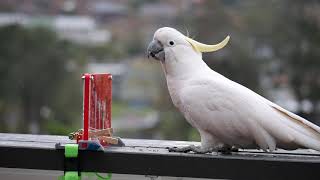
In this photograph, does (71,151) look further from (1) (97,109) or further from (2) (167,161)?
(2) (167,161)

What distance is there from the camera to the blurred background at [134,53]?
2.81 metres

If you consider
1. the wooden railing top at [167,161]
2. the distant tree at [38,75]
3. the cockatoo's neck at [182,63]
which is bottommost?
the wooden railing top at [167,161]

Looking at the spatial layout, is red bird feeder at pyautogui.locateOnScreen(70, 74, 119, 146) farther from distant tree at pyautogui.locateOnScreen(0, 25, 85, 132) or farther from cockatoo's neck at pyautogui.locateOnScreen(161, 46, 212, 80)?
distant tree at pyautogui.locateOnScreen(0, 25, 85, 132)

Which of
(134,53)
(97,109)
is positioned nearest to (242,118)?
(97,109)

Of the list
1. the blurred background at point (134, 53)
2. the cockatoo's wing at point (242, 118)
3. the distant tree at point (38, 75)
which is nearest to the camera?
the cockatoo's wing at point (242, 118)

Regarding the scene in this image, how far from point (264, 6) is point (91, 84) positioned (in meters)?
2.37

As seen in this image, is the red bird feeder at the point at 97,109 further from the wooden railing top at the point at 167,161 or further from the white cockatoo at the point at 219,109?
the white cockatoo at the point at 219,109

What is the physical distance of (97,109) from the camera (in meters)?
1.23

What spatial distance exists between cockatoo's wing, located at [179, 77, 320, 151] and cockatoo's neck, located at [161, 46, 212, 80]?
39 mm

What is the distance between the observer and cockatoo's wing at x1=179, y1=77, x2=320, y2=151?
1.10 metres

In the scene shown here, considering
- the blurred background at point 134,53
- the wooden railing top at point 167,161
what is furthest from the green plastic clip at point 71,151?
the blurred background at point 134,53

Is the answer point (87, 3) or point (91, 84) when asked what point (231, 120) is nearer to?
point (91, 84)

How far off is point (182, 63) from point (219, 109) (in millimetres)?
151

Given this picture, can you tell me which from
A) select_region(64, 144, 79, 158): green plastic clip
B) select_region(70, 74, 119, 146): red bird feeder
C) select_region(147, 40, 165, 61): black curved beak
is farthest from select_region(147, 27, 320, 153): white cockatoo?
select_region(64, 144, 79, 158): green plastic clip
